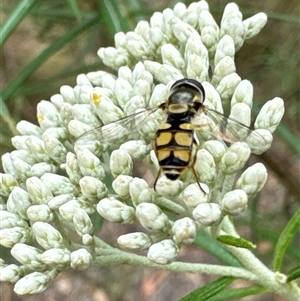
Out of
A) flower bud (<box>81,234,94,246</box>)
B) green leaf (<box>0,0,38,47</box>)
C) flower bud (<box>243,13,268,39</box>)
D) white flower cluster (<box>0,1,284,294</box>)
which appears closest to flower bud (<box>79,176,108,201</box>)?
white flower cluster (<box>0,1,284,294</box>)

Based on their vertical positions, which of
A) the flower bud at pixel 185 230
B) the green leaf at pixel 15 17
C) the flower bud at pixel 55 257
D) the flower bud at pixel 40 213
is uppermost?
the green leaf at pixel 15 17

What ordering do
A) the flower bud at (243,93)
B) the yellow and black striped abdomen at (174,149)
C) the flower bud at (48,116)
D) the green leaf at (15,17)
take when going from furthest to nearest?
the green leaf at (15,17) → the flower bud at (48,116) → the flower bud at (243,93) → the yellow and black striped abdomen at (174,149)

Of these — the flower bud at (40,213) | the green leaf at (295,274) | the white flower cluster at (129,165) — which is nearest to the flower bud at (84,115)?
the white flower cluster at (129,165)

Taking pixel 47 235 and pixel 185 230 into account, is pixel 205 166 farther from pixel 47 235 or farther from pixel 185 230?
pixel 47 235

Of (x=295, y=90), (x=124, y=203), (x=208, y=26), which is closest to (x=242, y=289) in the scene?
(x=124, y=203)

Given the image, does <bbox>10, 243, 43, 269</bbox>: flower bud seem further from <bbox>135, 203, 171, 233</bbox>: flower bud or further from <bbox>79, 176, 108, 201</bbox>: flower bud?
<bbox>135, 203, 171, 233</bbox>: flower bud

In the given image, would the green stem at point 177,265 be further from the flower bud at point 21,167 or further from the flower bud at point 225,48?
the flower bud at point 225,48

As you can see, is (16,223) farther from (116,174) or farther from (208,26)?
(208,26)
